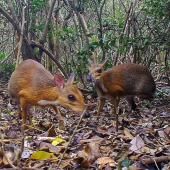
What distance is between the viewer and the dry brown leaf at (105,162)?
3.34 meters

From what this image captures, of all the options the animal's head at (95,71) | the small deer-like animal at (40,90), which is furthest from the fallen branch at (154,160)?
the animal's head at (95,71)

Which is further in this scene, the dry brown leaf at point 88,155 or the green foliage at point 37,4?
the green foliage at point 37,4

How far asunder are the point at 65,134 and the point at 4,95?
4.98 m

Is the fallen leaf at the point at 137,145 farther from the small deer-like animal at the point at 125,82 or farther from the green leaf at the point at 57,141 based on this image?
the small deer-like animal at the point at 125,82

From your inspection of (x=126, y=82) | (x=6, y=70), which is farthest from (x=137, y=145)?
(x=6, y=70)

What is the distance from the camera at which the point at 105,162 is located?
337 cm

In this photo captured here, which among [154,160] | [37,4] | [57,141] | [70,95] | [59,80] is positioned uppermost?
[37,4]

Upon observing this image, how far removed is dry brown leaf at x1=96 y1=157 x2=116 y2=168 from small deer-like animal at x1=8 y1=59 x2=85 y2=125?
162 cm

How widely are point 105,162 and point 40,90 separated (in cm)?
248

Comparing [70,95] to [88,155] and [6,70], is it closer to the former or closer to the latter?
[88,155]

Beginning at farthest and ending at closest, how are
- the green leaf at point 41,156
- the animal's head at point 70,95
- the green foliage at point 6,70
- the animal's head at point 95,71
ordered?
1. the green foliage at point 6,70
2. the animal's head at point 95,71
3. the animal's head at point 70,95
4. the green leaf at point 41,156

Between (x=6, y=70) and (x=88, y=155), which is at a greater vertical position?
(x=88, y=155)

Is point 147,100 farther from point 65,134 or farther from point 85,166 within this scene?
point 85,166

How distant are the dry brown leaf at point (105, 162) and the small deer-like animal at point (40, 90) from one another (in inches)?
63.7
